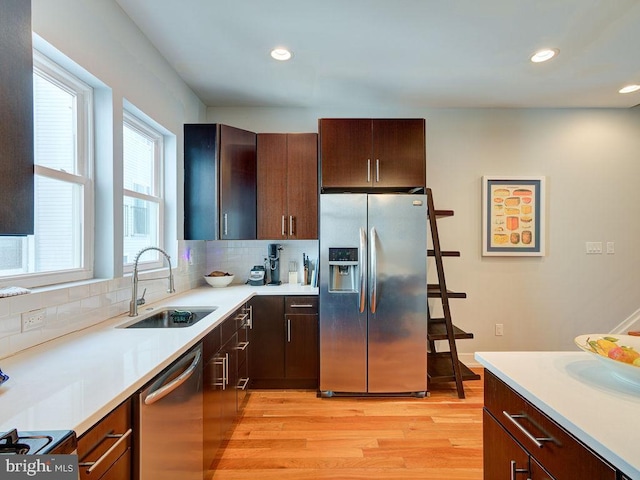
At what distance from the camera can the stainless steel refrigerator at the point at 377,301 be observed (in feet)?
8.77

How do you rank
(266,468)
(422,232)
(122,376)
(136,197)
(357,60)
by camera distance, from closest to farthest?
1. (122,376)
2. (266,468)
3. (136,197)
4. (357,60)
5. (422,232)

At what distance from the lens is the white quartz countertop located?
2.77ft

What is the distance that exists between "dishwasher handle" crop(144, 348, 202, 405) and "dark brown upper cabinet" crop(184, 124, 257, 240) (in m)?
1.47

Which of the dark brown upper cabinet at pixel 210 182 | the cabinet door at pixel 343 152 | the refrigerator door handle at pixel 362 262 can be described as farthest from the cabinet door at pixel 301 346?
the cabinet door at pixel 343 152

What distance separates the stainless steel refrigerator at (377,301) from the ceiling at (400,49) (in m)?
1.06

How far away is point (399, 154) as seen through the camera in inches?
111

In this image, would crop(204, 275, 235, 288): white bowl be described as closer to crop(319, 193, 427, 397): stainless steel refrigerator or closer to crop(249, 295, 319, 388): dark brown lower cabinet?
crop(249, 295, 319, 388): dark brown lower cabinet

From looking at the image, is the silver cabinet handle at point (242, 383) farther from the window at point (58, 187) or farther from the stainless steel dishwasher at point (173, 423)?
the window at point (58, 187)

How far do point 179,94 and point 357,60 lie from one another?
1537 millimetres

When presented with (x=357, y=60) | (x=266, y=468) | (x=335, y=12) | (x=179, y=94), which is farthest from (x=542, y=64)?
(x=266, y=468)

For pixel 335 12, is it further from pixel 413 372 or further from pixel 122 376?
pixel 413 372

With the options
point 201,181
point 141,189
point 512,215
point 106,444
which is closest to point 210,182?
point 201,181

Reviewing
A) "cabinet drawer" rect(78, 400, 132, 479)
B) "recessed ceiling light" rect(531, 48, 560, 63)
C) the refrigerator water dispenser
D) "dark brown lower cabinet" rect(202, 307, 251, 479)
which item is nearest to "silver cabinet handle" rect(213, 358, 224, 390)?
"dark brown lower cabinet" rect(202, 307, 251, 479)

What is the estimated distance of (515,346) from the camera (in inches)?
133
